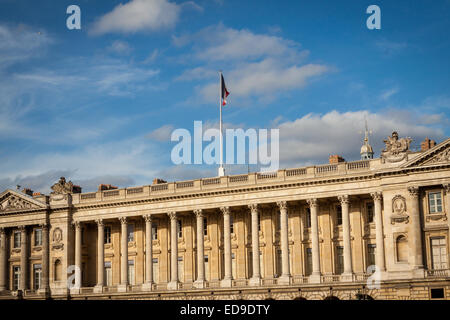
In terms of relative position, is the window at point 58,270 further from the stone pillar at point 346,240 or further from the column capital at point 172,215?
the stone pillar at point 346,240

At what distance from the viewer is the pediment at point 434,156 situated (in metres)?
60.6

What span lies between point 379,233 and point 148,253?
78.8ft

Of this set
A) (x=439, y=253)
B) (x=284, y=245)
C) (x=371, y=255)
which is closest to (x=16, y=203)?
(x=284, y=245)

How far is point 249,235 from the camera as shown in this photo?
71938 millimetres

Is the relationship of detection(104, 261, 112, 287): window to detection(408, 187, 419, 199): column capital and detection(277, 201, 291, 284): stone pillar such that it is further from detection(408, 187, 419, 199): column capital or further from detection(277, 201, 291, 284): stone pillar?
detection(408, 187, 419, 199): column capital

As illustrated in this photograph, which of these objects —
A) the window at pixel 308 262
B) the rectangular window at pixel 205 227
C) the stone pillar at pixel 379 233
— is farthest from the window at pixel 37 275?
the stone pillar at pixel 379 233

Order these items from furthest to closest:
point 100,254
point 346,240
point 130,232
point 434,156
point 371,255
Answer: point 130,232 → point 100,254 → point 371,255 → point 346,240 → point 434,156

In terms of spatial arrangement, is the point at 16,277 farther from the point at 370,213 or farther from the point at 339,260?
the point at 370,213

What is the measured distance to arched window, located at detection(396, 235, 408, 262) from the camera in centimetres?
6222
